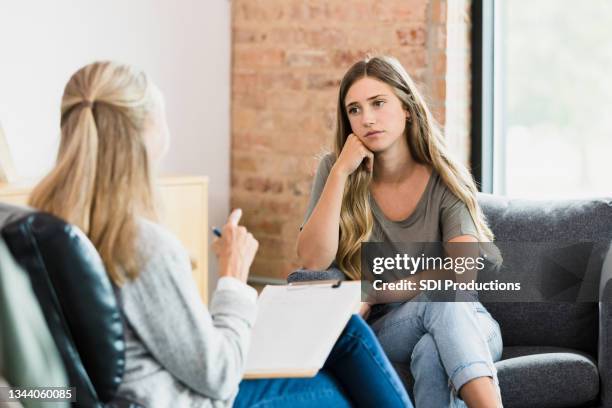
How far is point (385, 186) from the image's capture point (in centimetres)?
304

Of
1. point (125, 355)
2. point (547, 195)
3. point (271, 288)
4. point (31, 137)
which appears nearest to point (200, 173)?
point (31, 137)

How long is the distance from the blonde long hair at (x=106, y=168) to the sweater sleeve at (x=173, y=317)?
3 cm

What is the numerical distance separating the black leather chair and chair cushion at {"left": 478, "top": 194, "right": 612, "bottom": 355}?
170 centimetres

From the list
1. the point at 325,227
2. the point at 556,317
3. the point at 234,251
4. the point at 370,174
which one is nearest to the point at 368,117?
the point at 370,174

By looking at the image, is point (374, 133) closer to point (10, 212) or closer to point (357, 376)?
point (357, 376)

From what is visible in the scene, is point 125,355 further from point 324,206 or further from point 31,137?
point 31,137

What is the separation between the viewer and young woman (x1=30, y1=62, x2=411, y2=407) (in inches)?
67.3

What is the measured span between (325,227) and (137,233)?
1238 millimetres

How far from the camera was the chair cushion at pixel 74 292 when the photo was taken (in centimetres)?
160

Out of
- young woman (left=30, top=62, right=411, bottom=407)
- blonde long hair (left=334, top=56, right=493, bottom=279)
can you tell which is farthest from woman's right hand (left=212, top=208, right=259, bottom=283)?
blonde long hair (left=334, top=56, right=493, bottom=279)

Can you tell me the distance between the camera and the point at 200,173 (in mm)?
4805

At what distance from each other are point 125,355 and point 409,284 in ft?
4.16

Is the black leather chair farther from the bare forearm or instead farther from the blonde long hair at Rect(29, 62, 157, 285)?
the bare forearm

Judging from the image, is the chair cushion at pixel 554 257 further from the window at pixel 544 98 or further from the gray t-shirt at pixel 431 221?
the window at pixel 544 98
